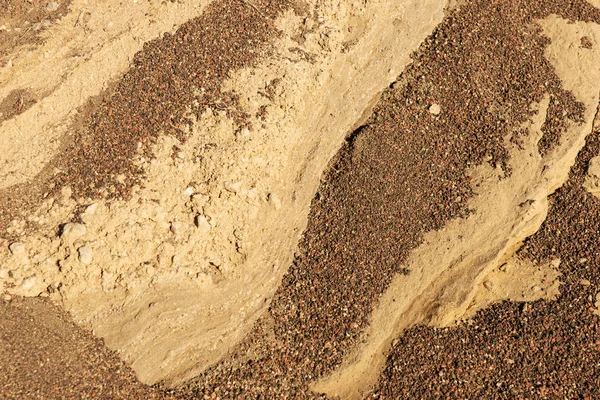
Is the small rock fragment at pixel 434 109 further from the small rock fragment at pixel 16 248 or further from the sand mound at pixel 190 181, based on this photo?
the small rock fragment at pixel 16 248

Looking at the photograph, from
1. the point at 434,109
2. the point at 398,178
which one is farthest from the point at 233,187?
the point at 434,109

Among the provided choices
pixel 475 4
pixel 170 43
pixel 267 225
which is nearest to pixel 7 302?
pixel 267 225

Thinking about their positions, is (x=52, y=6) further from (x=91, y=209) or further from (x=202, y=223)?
(x=202, y=223)

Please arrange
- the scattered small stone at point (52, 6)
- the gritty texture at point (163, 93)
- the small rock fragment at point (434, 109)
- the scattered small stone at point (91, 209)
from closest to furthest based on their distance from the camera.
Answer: the scattered small stone at point (91, 209)
the gritty texture at point (163, 93)
the small rock fragment at point (434, 109)
the scattered small stone at point (52, 6)

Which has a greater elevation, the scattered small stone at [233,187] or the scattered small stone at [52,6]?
the scattered small stone at [52,6]

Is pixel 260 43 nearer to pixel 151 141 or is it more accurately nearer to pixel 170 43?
pixel 170 43

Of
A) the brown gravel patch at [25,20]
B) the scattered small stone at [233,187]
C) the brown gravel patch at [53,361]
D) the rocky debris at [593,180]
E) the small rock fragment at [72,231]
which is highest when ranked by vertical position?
the brown gravel patch at [25,20]

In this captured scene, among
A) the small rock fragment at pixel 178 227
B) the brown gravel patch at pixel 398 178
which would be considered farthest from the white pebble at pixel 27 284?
the brown gravel patch at pixel 398 178
